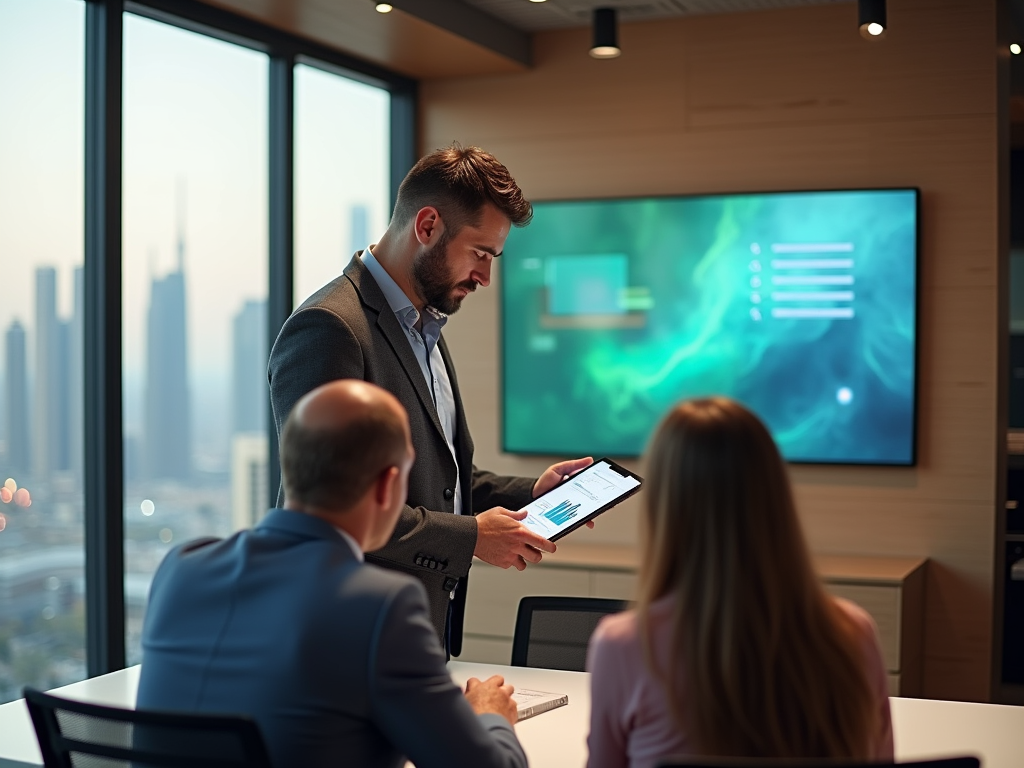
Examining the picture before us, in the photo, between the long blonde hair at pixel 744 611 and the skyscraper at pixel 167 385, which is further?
the skyscraper at pixel 167 385

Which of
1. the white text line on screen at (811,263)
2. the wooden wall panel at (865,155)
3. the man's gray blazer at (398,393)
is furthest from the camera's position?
the white text line on screen at (811,263)

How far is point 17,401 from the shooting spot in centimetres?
355

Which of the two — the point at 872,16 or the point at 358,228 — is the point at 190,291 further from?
the point at 872,16

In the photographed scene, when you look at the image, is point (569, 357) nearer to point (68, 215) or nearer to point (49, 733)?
point (68, 215)

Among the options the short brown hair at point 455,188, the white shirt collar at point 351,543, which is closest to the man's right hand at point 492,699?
the white shirt collar at point 351,543

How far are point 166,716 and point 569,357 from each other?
149 inches

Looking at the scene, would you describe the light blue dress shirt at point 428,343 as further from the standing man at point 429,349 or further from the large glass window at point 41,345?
the large glass window at point 41,345

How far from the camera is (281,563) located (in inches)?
65.5

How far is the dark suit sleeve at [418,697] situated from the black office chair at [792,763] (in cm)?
35

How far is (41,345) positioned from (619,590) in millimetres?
2223

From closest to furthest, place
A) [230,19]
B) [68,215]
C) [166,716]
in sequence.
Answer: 1. [166,716]
2. [68,215]
3. [230,19]

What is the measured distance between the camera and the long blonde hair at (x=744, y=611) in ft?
4.85

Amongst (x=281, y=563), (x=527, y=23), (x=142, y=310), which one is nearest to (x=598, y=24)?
(x=527, y=23)

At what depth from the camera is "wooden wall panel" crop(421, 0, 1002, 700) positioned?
15.0 ft
